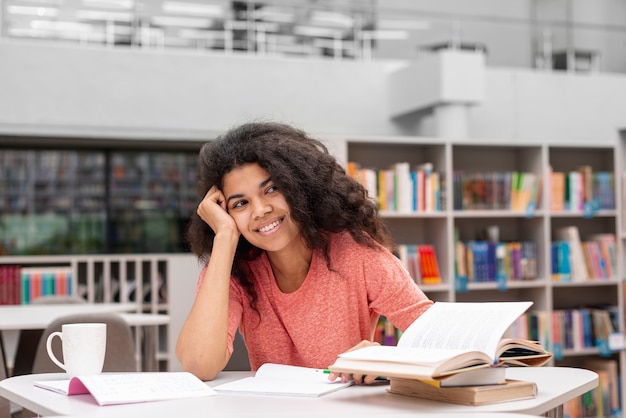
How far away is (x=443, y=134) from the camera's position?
6.11 m

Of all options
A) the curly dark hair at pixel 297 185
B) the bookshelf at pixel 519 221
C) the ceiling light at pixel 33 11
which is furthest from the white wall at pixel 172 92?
the curly dark hair at pixel 297 185

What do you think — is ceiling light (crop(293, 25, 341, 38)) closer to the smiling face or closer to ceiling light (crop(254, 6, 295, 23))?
ceiling light (crop(254, 6, 295, 23))

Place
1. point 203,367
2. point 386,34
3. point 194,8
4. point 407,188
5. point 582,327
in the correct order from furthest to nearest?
point 386,34 < point 194,8 < point 582,327 < point 407,188 < point 203,367

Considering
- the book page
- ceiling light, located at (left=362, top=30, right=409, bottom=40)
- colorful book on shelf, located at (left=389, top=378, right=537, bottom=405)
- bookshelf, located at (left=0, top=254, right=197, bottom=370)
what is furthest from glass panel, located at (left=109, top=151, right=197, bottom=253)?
colorful book on shelf, located at (left=389, top=378, right=537, bottom=405)

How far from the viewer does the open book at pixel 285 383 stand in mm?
1417

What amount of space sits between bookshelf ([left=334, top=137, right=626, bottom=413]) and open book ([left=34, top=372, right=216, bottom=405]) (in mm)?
3517

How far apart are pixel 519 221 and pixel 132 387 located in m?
4.53

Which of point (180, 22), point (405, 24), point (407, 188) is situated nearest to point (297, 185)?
point (407, 188)

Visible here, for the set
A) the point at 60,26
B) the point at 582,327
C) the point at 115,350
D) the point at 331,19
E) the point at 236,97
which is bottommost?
the point at 582,327

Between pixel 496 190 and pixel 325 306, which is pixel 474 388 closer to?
pixel 325 306

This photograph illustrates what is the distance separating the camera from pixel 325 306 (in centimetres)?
195

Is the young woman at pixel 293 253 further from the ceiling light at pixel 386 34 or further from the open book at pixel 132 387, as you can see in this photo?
the ceiling light at pixel 386 34

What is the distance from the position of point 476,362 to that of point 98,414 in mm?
587

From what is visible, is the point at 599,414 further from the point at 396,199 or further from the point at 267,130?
the point at 267,130
